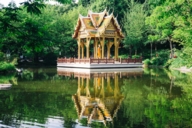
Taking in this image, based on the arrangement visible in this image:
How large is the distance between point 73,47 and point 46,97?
112 ft

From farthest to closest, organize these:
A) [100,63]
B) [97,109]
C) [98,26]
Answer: [98,26], [100,63], [97,109]

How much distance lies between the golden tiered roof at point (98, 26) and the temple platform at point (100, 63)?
9.99 ft

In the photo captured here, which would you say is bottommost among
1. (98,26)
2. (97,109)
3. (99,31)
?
(97,109)

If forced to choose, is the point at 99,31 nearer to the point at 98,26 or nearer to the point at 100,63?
the point at 98,26

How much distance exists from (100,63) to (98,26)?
5169mm

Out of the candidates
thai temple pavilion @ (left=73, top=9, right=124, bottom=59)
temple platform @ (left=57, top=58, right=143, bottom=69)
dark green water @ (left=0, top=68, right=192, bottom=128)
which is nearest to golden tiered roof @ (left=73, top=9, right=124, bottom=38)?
thai temple pavilion @ (left=73, top=9, right=124, bottom=59)

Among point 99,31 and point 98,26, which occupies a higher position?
point 98,26

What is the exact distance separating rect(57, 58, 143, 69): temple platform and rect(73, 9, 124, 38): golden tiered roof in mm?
3045

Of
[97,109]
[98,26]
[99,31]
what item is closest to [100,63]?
[99,31]

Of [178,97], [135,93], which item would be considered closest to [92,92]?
[135,93]

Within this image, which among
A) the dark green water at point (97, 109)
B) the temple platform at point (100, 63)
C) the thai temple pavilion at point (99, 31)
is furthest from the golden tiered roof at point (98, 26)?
the dark green water at point (97, 109)

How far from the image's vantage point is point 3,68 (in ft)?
82.1

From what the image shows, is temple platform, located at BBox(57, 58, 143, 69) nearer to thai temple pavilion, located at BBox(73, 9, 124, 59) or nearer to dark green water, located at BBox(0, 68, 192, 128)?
thai temple pavilion, located at BBox(73, 9, 124, 59)

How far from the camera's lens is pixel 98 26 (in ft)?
115
